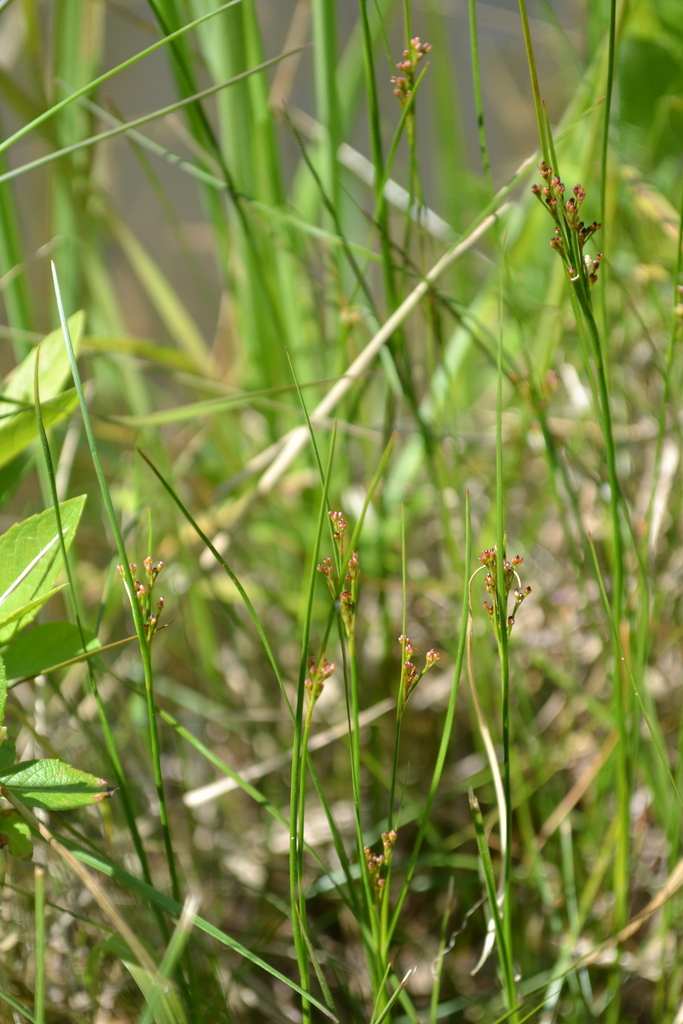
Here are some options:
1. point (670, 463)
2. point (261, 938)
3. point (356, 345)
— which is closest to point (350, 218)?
point (356, 345)

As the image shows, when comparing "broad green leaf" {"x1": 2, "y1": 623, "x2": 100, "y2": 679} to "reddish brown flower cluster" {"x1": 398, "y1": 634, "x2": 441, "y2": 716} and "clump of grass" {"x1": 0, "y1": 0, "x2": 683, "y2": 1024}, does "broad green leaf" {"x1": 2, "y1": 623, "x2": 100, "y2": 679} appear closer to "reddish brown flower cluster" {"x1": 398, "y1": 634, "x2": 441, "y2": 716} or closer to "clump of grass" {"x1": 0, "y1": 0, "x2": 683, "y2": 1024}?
"clump of grass" {"x1": 0, "y1": 0, "x2": 683, "y2": 1024}

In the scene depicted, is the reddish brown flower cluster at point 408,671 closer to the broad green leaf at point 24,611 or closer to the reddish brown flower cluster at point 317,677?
the reddish brown flower cluster at point 317,677

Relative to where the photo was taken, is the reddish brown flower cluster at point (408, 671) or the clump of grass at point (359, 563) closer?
the reddish brown flower cluster at point (408, 671)

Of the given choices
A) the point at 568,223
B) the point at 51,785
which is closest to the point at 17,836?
the point at 51,785

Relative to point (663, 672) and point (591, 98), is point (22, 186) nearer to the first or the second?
point (591, 98)

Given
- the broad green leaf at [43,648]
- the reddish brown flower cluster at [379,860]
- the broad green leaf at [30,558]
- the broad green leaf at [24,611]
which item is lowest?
the reddish brown flower cluster at [379,860]

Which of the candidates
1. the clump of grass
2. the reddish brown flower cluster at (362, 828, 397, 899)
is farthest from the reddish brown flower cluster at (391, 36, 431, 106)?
the reddish brown flower cluster at (362, 828, 397, 899)

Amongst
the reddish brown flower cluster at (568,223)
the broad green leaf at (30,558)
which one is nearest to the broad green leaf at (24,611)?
the broad green leaf at (30,558)

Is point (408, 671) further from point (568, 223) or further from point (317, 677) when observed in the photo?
point (568, 223)
